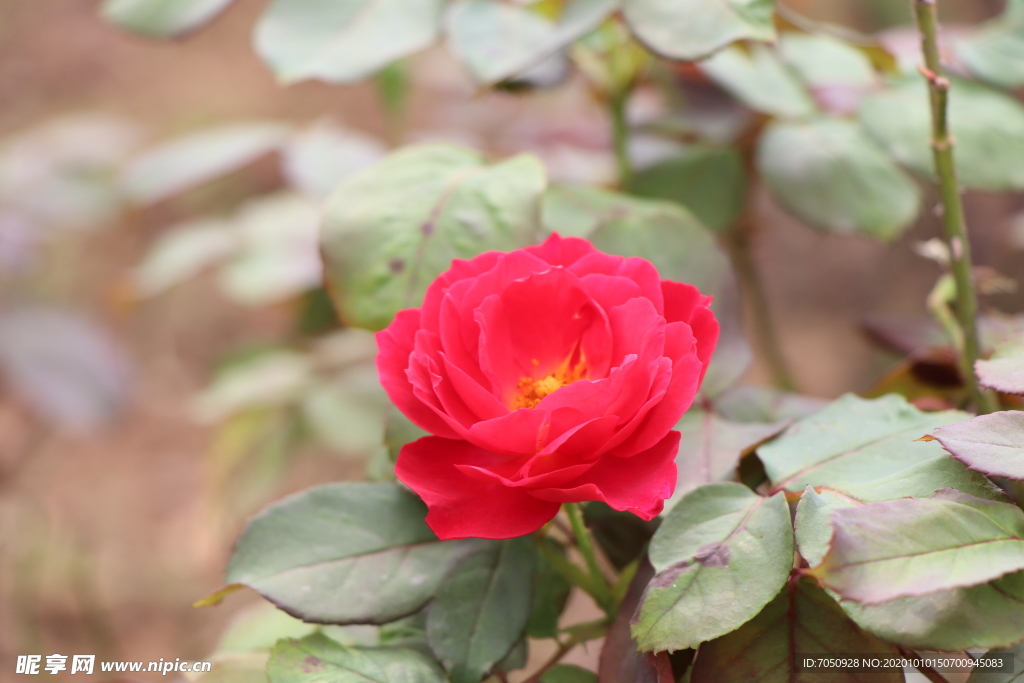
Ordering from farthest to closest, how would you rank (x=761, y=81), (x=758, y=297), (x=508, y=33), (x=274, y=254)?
(x=274, y=254)
(x=758, y=297)
(x=761, y=81)
(x=508, y=33)

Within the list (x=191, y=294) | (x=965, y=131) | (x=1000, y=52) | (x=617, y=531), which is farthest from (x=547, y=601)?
(x=191, y=294)

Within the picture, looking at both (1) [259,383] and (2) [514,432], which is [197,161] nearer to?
(1) [259,383]

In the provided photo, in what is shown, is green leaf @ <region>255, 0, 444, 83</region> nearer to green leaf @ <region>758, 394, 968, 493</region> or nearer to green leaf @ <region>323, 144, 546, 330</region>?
green leaf @ <region>323, 144, 546, 330</region>

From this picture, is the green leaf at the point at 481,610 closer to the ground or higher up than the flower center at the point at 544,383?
closer to the ground

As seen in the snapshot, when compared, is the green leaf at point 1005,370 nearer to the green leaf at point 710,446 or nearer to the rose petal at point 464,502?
the green leaf at point 710,446

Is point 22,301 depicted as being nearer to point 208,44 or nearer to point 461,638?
point 461,638

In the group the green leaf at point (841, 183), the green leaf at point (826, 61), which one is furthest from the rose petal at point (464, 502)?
the green leaf at point (826, 61)

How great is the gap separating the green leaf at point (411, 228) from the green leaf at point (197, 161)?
0.37m

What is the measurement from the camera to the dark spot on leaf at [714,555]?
0.31m

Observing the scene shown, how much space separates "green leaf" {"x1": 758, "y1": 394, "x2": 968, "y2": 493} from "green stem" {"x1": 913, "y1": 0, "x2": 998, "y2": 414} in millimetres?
42

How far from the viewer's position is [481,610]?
0.37 metres

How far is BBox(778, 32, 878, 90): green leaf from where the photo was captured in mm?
606

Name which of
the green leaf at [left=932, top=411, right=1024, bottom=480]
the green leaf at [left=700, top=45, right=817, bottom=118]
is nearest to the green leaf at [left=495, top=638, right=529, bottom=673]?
the green leaf at [left=932, top=411, right=1024, bottom=480]

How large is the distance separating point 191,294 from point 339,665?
1628 millimetres
